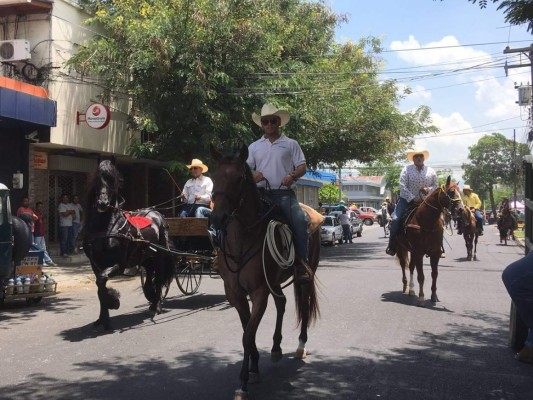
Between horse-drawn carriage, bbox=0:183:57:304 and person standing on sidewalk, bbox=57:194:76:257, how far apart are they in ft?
24.5

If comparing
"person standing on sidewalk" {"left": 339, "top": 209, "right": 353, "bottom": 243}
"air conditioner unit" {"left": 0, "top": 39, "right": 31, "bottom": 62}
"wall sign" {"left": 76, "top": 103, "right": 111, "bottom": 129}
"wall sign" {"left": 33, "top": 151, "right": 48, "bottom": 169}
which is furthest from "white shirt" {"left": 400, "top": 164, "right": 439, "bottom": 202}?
"person standing on sidewalk" {"left": 339, "top": 209, "right": 353, "bottom": 243}

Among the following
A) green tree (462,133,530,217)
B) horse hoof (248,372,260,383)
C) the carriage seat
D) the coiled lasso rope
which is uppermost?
green tree (462,133,530,217)

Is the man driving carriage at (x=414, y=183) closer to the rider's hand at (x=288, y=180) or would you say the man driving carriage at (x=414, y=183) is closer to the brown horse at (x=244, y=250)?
the rider's hand at (x=288, y=180)

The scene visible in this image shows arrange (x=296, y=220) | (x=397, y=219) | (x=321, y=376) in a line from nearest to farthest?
(x=321, y=376) < (x=296, y=220) < (x=397, y=219)

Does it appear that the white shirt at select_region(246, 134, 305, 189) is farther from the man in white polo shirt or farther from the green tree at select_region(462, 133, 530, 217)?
the green tree at select_region(462, 133, 530, 217)

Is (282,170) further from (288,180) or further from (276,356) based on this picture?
(276,356)

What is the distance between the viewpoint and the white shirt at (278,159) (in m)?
6.04

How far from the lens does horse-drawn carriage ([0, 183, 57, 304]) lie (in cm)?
886

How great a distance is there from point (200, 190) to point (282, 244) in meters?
4.84

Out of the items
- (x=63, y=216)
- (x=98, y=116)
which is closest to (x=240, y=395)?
(x=98, y=116)

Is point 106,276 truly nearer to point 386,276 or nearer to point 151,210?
point 151,210

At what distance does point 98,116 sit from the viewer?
16938mm

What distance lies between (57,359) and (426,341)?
451 cm

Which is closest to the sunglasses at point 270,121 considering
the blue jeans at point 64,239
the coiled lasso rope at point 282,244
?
the coiled lasso rope at point 282,244
